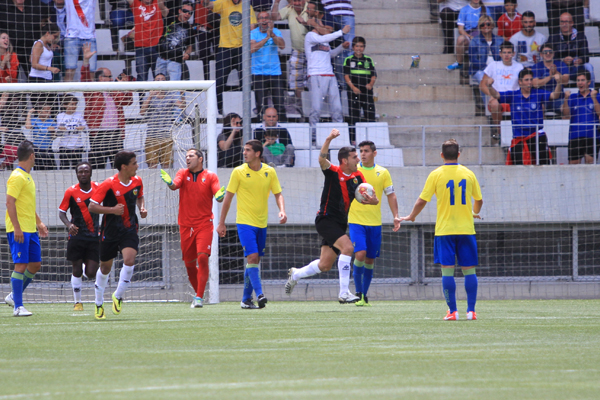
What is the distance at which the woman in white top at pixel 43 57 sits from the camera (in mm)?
15625

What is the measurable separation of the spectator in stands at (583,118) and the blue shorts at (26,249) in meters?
10.0

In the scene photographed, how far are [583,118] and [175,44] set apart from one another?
834 cm

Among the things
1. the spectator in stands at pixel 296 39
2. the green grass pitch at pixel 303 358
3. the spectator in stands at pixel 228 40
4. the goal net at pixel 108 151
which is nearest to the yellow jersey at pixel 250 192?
the green grass pitch at pixel 303 358

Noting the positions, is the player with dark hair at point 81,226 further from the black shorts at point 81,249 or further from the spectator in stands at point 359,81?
the spectator in stands at point 359,81

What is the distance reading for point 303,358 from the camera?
17.6ft

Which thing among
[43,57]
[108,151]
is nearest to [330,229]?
[108,151]

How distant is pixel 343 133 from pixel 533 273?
4691 millimetres

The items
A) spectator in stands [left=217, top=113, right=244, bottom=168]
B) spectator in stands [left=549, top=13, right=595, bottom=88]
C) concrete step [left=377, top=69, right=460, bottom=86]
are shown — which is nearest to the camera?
spectator in stands [left=217, top=113, right=244, bottom=168]

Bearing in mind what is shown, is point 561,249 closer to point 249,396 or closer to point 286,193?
point 286,193

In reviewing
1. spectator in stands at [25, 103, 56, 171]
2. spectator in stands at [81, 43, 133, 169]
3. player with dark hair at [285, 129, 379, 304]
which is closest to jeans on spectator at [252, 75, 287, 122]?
spectator in stands at [81, 43, 133, 169]

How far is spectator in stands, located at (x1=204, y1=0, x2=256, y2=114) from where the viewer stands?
49.1 ft

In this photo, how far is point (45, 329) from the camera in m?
7.79

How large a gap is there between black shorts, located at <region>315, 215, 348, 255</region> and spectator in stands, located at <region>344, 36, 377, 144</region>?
5941 mm

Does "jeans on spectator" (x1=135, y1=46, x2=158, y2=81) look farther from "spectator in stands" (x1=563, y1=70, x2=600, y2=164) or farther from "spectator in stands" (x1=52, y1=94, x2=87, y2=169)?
"spectator in stands" (x1=563, y1=70, x2=600, y2=164)
